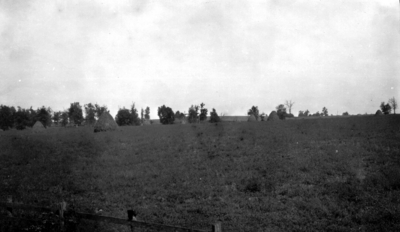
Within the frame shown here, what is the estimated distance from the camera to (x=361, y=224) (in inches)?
301

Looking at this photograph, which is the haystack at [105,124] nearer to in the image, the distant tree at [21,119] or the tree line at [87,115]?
the tree line at [87,115]

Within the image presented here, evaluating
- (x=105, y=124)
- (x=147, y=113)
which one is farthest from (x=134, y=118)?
(x=147, y=113)

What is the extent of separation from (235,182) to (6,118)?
96970 mm

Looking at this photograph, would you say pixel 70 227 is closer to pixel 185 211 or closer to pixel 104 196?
pixel 185 211

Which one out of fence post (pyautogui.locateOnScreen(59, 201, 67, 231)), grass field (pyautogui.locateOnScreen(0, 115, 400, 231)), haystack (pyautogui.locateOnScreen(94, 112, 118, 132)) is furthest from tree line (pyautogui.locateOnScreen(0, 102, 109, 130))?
fence post (pyautogui.locateOnScreen(59, 201, 67, 231))

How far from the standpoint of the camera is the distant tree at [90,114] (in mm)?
104831

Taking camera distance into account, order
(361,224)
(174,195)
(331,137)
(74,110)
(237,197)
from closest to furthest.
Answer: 1. (361,224)
2. (237,197)
3. (174,195)
4. (331,137)
5. (74,110)

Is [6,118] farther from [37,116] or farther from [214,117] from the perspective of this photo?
[214,117]

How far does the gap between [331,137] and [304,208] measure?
1359cm

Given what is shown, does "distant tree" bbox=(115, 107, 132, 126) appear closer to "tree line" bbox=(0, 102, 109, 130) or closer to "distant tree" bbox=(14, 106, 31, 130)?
"tree line" bbox=(0, 102, 109, 130)

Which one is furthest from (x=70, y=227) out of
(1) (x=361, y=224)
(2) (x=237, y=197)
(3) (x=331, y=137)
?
(3) (x=331, y=137)

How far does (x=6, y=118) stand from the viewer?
83250 mm

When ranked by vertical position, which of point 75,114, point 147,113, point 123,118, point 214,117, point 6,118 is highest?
point 147,113

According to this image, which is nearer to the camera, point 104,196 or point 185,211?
point 185,211
